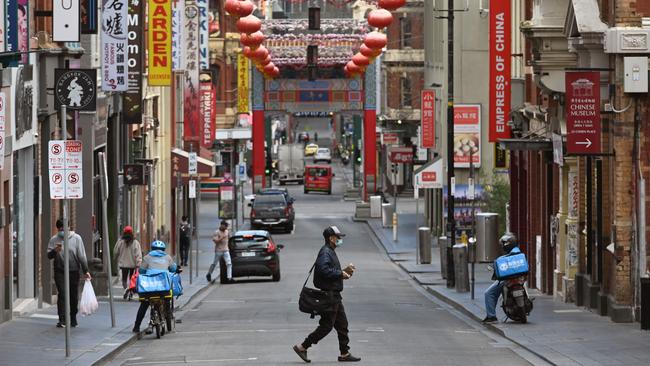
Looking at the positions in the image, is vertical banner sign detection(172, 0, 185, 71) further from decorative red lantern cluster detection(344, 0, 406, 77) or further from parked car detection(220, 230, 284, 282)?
parked car detection(220, 230, 284, 282)

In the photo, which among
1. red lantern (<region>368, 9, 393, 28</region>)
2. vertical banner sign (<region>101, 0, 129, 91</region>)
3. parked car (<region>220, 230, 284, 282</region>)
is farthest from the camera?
red lantern (<region>368, 9, 393, 28</region>)

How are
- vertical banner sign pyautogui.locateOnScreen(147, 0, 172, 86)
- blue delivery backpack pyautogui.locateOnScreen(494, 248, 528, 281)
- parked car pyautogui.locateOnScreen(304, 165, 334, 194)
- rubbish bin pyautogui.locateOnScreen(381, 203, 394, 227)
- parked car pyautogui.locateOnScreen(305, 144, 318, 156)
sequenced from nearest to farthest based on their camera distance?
blue delivery backpack pyautogui.locateOnScreen(494, 248, 528, 281) → vertical banner sign pyautogui.locateOnScreen(147, 0, 172, 86) → rubbish bin pyautogui.locateOnScreen(381, 203, 394, 227) → parked car pyautogui.locateOnScreen(304, 165, 334, 194) → parked car pyautogui.locateOnScreen(305, 144, 318, 156)

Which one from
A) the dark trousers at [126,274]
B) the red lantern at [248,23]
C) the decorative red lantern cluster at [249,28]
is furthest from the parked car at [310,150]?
the dark trousers at [126,274]

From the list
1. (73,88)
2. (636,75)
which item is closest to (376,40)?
(636,75)

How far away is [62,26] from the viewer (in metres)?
30.7

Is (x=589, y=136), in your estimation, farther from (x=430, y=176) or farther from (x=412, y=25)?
(x=412, y=25)

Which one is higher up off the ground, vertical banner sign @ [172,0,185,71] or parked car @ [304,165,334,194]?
vertical banner sign @ [172,0,185,71]

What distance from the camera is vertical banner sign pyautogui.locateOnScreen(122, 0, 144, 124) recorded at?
42875mm

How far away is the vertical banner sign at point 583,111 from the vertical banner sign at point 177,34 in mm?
28460

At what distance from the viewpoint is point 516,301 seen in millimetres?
29141

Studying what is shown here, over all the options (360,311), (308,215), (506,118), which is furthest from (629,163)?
(308,215)

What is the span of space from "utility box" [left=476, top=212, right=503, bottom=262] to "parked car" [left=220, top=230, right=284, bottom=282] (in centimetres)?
711

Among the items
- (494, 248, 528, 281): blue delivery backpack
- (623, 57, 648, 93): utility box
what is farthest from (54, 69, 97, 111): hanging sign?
(623, 57, 648, 93): utility box

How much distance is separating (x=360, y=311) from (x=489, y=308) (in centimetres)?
446
